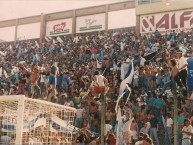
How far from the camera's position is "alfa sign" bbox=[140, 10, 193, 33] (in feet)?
94.6

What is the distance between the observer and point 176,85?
10.0 metres

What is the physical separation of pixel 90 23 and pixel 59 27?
10.1ft

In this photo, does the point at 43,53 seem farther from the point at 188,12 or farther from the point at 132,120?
the point at 132,120

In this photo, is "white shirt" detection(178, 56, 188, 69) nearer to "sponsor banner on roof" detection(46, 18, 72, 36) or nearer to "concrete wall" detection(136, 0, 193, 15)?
"concrete wall" detection(136, 0, 193, 15)

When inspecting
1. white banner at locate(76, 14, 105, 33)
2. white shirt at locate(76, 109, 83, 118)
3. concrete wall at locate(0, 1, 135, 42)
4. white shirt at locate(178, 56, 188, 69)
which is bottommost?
white shirt at locate(76, 109, 83, 118)

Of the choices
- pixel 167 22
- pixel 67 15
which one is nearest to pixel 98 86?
pixel 167 22

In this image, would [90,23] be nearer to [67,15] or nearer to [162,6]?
[67,15]

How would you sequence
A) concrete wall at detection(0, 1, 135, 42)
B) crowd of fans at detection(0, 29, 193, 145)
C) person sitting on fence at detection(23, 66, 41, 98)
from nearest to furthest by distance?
crowd of fans at detection(0, 29, 193, 145) < person sitting on fence at detection(23, 66, 41, 98) < concrete wall at detection(0, 1, 135, 42)

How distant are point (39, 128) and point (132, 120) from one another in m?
4.66

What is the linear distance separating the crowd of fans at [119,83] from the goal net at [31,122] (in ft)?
7.53

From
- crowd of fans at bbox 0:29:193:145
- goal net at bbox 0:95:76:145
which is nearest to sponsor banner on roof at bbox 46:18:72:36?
crowd of fans at bbox 0:29:193:145

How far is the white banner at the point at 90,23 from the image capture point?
33656 millimetres

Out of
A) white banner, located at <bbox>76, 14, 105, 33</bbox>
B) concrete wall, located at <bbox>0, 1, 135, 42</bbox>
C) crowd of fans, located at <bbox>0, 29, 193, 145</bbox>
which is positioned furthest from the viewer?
white banner, located at <bbox>76, 14, 105, 33</bbox>

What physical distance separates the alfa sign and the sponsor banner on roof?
7556 millimetres
